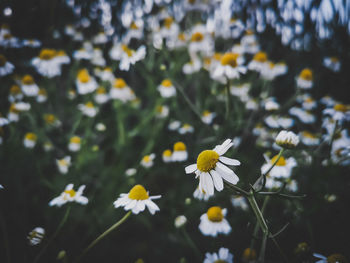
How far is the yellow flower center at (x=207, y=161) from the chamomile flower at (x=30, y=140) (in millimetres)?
1290

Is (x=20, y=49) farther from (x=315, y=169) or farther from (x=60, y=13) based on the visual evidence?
(x=315, y=169)

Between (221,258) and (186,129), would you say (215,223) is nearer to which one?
(221,258)

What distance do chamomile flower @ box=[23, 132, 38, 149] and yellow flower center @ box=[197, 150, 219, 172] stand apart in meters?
1.29

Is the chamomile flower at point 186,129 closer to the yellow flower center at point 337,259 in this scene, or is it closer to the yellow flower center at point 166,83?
the yellow flower center at point 166,83

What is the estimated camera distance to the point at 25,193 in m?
1.35

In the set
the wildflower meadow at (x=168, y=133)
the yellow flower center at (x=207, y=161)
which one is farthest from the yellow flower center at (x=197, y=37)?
the yellow flower center at (x=207, y=161)

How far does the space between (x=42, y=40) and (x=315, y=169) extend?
1923mm

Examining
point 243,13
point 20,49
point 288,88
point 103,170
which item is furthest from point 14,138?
point 288,88

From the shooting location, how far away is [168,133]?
1.70 metres

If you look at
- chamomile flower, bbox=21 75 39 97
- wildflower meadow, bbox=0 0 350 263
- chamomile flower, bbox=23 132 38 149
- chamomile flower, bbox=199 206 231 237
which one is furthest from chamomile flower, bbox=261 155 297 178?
chamomile flower, bbox=21 75 39 97

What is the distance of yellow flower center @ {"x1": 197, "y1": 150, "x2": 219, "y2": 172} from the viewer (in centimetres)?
62

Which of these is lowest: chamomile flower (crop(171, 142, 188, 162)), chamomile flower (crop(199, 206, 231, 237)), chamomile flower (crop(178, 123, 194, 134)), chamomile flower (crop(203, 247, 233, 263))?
chamomile flower (crop(203, 247, 233, 263))

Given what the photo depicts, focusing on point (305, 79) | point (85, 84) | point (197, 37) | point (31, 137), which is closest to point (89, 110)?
point (85, 84)

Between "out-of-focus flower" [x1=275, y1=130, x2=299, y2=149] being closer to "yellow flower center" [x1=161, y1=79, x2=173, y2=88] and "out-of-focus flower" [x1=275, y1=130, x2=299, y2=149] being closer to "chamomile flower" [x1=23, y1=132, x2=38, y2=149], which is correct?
"yellow flower center" [x1=161, y1=79, x2=173, y2=88]
